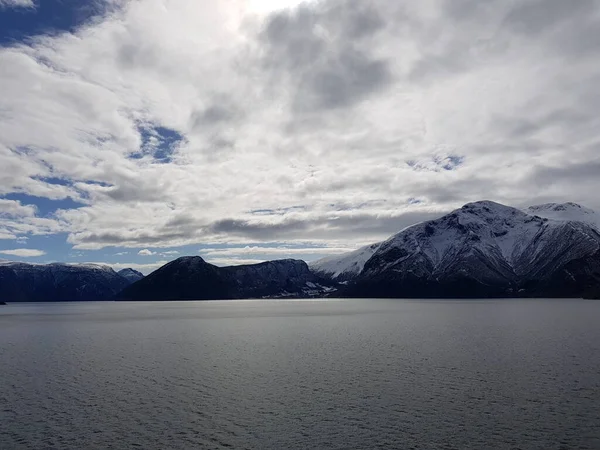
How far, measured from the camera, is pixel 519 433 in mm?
45344

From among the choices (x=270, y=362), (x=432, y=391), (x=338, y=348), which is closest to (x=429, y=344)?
(x=338, y=348)

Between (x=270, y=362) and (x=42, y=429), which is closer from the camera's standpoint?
(x=42, y=429)

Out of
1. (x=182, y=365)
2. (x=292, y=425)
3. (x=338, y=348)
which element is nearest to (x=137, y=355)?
(x=182, y=365)

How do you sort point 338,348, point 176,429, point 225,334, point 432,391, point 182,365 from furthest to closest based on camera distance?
point 225,334, point 338,348, point 182,365, point 432,391, point 176,429

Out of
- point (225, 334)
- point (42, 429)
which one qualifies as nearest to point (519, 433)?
point (42, 429)

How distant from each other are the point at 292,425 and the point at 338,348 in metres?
60.0

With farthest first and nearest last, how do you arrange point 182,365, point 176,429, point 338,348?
point 338,348 < point 182,365 < point 176,429

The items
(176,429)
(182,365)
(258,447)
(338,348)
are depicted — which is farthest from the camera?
(338,348)

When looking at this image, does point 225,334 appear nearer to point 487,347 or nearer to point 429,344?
point 429,344

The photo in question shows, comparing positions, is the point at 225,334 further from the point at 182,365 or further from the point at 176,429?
the point at 176,429

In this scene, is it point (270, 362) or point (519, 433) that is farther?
point (270, 362)

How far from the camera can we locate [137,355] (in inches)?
3967

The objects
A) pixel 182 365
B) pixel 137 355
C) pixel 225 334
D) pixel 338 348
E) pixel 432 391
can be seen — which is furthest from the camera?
pixel 225 334

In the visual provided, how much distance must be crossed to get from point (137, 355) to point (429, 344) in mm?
66235
